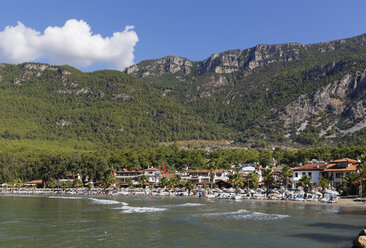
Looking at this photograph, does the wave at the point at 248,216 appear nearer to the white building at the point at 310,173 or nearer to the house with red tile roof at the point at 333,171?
the house with red tile roof at the point at 333,171

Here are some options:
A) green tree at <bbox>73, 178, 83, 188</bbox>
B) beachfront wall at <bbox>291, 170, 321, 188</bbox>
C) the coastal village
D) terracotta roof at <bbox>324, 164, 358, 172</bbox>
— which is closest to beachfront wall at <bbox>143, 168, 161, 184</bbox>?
the coastal village

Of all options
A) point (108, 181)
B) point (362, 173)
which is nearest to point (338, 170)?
point (362, 173)

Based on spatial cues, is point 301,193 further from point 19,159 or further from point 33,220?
point 19,159

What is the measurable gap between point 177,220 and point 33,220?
787 inches

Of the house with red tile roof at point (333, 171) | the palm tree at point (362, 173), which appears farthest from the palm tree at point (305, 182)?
the palm tree at point (362, 173)

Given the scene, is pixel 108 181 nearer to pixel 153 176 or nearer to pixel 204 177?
pixel 153 176

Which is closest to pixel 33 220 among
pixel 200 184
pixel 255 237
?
pixel 255 237

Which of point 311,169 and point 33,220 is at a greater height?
point 311,169

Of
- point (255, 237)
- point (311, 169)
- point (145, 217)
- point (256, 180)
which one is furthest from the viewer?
point (256, 180)

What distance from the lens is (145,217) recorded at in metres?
54.4

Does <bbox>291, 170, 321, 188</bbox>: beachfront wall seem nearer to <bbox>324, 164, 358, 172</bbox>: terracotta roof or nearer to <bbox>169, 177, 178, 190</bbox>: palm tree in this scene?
<bbox>324, 164, 358, 172</bbox>: terracotta roof

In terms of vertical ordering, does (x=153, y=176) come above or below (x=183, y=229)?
above

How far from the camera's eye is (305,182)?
84.8m

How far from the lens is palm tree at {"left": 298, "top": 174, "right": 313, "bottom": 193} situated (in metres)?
84.2
